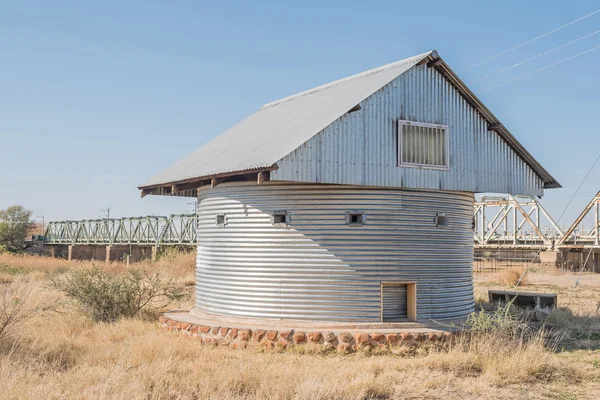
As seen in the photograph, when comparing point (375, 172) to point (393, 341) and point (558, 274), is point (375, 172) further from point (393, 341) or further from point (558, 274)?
point (558, 274)

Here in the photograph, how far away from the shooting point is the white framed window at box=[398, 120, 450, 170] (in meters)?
16.5

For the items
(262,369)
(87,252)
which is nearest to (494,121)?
(262,369)

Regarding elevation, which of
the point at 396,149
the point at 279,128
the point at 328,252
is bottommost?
the point at 328,252

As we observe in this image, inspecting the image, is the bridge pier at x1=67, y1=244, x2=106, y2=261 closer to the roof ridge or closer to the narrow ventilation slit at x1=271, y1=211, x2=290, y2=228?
the roof ridge

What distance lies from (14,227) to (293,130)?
67.4 meters

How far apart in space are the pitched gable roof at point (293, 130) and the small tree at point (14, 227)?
56.9 meters

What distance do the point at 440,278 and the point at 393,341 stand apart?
2885 millimetres

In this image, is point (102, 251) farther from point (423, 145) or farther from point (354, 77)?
point (423, 145)

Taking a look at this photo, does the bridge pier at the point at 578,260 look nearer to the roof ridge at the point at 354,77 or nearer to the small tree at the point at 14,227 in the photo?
the roof ridge at the point at 354,77

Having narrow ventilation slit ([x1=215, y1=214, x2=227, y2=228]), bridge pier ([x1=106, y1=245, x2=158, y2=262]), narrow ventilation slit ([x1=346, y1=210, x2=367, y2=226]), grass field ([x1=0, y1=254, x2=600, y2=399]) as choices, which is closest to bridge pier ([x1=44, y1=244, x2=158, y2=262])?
bridge pier ([x1=106, y1=245, x2=158, y2=262])

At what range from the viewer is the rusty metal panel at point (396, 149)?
49.7ft

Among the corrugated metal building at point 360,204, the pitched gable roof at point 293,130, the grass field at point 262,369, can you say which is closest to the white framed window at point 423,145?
the corrugated metal building at point 360,204

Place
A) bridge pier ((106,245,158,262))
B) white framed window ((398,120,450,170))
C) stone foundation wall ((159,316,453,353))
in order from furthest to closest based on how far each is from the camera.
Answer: bridge pier ((106,245,158,262))
white framed window ((398,120,450,170))
stone foundation wall ((159,316,453,353))

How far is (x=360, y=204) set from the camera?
16.0 metres
